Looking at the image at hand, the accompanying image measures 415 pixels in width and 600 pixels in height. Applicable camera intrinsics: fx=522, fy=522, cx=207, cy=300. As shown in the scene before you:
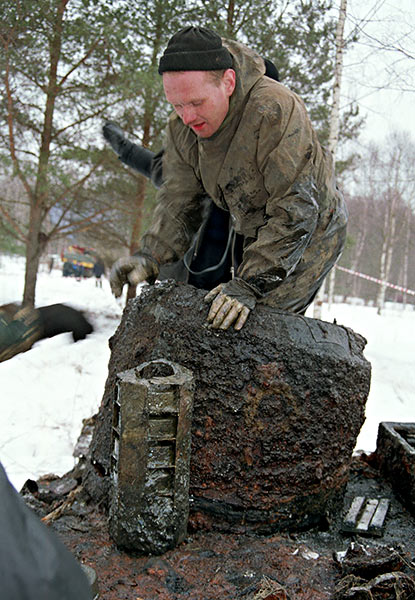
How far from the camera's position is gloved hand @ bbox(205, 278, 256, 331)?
208 cm

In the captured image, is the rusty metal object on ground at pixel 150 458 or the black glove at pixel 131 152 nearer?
the rusty metal object on ground at pixel 150 458

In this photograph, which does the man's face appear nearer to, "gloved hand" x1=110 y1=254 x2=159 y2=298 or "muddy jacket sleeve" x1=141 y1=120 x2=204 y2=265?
"muddy jacket sleeve" x1=141 y1=120 x2=204 y2=265

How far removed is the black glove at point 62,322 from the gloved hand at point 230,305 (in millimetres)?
637

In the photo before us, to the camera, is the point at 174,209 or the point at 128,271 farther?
the point at 174,209

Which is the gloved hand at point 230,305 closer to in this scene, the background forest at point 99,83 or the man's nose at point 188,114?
the man's nose at point 188,114

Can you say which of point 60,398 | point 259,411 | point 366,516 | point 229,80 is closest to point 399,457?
point 366,516

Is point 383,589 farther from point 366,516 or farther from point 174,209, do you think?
point 174,209

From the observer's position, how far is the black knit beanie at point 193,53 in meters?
2.24

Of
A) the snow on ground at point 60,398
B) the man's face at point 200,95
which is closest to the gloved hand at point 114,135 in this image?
the snow on ground at point 60,398

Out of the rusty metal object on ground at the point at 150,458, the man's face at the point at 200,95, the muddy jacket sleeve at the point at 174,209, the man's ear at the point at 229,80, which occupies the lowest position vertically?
the rusty metal object on ground at the point at 150,458

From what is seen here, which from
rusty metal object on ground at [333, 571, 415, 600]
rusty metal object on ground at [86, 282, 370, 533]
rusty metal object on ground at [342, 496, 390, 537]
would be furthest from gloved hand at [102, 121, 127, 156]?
rusty metal object on ground at [333, 571, 415, 600]

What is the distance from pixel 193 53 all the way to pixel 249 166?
1.83ft

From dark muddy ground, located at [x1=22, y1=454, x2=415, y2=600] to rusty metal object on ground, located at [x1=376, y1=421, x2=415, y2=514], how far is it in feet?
0.77

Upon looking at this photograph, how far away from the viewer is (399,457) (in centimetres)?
263
